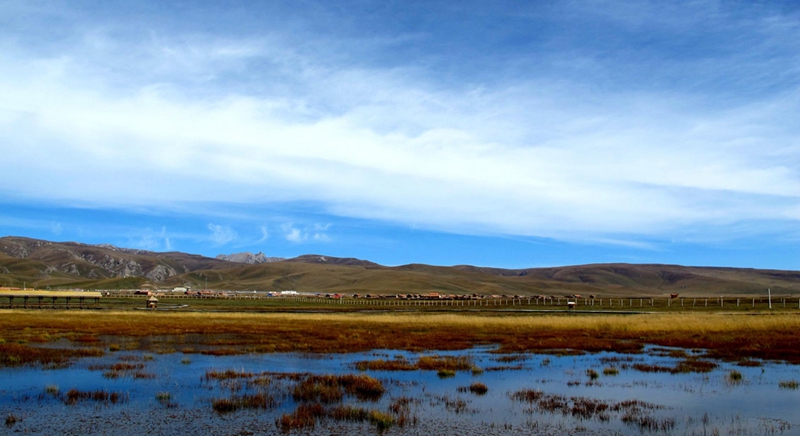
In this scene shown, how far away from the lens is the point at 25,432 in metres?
14.5

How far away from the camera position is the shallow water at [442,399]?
15672 mm

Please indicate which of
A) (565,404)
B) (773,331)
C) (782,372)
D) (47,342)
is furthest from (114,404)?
(773,331)

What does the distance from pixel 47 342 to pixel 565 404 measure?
106 feet

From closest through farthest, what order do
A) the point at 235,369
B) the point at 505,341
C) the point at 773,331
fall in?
the point at 235,369 → the point at 505,341 → the point at 773,331

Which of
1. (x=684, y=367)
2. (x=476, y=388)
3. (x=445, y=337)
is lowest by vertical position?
(x=445, y=337)

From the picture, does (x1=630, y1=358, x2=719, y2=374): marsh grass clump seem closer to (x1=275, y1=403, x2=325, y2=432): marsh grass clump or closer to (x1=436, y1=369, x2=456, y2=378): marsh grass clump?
(x1=436, y1=369, x2=456, y2=378): marsh grass clump

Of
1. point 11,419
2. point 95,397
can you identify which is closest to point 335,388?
point 95,397

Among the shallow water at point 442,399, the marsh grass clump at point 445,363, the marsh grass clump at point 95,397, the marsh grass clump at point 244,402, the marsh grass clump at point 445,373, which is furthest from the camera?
the marsh grass clump at point 445,363

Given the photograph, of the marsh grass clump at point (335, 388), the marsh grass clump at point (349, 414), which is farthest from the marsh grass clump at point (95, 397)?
the marsh grass clump at point (349, 414)

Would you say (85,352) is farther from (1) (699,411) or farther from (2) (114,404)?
(1) (699,411)

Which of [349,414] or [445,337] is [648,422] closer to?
[349,414]

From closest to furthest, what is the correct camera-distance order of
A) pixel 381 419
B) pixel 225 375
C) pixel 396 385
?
pixel 381 419 → pixel 396 385 → pixel 225 375

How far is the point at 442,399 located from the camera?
19.6 meters

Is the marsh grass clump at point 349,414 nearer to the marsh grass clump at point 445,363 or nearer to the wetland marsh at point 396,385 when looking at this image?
the wetland marsh at point 396,385
